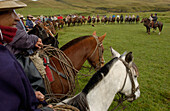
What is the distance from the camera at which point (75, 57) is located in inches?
109

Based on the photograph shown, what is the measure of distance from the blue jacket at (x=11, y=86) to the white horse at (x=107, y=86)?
2.48 feet

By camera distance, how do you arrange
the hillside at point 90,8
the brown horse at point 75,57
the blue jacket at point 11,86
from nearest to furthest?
the blue jacket at point 11,86 < the brown horse at point 75,57 < the hillside at point 90,8

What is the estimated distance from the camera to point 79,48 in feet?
9.23

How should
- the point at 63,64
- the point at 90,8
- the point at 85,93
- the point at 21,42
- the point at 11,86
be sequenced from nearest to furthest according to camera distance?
the point at 11,86 → the point at 85,93 → the point at 21,42 → the point at 63,64 → the point at 90,8

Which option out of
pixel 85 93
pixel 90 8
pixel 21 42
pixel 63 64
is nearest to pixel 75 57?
pixel 63 64

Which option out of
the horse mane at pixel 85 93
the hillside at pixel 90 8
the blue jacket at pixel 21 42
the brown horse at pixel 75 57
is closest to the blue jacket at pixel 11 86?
the horse mane at pixel 85 93

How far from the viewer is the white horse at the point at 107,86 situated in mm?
1516

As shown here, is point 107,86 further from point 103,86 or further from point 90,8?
point 90,8

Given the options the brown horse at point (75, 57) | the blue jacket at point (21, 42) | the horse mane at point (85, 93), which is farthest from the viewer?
the brown horse at point (75, 57)

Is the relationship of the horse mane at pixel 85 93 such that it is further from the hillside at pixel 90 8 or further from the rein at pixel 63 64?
the hillside at pixel 90 8

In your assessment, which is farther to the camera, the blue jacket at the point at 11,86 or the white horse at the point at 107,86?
the white horse at the point at 107,86

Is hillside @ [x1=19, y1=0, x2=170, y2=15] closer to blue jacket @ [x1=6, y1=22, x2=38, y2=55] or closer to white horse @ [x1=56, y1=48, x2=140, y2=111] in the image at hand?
blue jacket @ [x1=6, y1=22, x2=38, y2=55]

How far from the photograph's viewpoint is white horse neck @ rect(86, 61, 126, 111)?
5.00 feet

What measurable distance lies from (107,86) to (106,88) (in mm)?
31
